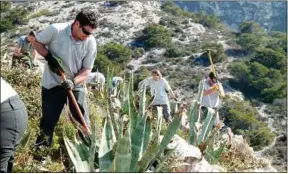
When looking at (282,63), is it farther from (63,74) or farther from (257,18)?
(257,18)

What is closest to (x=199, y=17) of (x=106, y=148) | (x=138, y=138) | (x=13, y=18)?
(x=13, y=18)

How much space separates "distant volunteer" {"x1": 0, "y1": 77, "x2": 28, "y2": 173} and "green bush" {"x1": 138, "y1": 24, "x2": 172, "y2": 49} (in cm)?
4580

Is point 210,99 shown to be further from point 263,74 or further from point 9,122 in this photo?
point 263,74

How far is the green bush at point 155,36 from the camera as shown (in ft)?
161

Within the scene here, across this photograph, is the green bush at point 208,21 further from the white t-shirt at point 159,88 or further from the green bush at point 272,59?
the white t-shirt at point 159,88

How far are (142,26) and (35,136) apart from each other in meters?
48.7

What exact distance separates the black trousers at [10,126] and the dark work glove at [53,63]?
1.25 metres

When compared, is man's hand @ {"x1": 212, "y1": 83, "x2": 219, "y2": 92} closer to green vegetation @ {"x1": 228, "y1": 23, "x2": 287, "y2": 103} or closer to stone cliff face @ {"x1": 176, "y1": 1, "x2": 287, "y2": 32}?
green vegetation @ {"x1": 228, "y1": 23, "x2": 287, "y2": 103}

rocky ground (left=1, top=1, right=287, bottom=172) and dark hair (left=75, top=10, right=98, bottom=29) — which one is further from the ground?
dark hair (left=75, top=10, right=98, bottom=29)

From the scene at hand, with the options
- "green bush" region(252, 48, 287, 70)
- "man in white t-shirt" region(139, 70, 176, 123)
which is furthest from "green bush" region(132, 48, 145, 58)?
"man in white t-shirt" region(139, 70, 176, 123)

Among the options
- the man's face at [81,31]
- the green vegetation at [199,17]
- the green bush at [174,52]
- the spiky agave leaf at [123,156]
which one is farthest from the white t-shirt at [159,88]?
the green vegetation at [199,17]

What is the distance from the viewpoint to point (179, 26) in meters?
55.9

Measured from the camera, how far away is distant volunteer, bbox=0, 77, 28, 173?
2941 millimetres

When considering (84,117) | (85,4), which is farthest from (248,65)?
(84,117)
